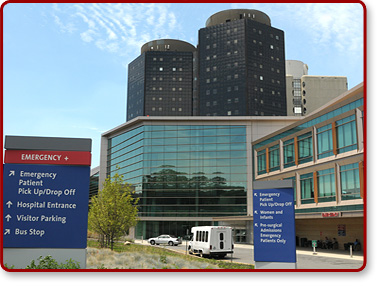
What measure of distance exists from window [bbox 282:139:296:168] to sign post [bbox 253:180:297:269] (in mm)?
30138

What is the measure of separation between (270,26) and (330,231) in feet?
308

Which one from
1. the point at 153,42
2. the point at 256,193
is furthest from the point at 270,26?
the point at 256,193

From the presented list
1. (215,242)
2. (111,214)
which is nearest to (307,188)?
(215,242)

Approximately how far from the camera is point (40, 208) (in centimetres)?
1214

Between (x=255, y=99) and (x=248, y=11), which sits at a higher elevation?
(x=248, y=11)

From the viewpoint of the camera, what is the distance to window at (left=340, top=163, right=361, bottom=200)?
3159 centimetres

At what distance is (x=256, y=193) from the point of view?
13984mm

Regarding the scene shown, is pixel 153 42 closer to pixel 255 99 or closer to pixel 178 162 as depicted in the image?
pixel 255 99

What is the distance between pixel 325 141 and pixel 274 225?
81.3ft

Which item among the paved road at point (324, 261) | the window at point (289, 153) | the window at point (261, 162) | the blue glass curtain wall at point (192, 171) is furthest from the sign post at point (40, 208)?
the blue glass curtain wall at point (192, 171)

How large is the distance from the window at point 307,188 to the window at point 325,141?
300 centimetres

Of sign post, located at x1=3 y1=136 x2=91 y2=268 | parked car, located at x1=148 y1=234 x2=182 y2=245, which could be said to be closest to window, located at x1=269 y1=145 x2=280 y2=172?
parked car, located at x1=148 y1=234 x2=182 y2=245

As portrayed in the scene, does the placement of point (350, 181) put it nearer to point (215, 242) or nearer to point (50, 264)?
point (215, 242)

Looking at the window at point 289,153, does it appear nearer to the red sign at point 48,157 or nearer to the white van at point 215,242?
the white van at point 215,242
